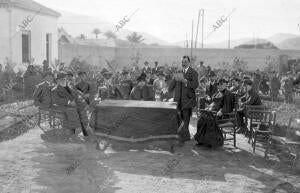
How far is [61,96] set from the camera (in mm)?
9578

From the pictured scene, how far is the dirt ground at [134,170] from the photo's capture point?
20.1 feet

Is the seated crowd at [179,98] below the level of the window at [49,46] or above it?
below

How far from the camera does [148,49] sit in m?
32.1

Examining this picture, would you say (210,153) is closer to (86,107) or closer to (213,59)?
(86,107)

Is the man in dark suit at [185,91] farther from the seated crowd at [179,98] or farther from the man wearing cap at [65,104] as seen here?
the man wearing cap at [65,104]

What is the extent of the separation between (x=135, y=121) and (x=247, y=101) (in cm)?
302

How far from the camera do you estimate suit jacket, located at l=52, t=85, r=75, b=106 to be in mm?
9539

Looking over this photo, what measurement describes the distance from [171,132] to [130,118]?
83cm

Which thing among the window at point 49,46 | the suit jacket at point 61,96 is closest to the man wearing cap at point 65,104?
the suit jacket at point 61,96

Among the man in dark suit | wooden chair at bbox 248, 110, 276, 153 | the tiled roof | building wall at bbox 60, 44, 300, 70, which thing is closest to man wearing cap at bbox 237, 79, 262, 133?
wooden chair at bbox 248, 110, 276, 153

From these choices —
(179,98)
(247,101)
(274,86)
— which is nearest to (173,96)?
(179,98)

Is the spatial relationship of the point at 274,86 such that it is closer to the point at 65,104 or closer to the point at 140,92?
the point at 140,92

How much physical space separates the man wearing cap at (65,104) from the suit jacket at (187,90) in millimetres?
2287

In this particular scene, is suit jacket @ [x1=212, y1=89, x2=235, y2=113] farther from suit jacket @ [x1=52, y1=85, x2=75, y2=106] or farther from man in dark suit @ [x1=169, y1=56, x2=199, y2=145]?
suit jacket @ [x1=52, y1=85, x2=75, y2=106]
